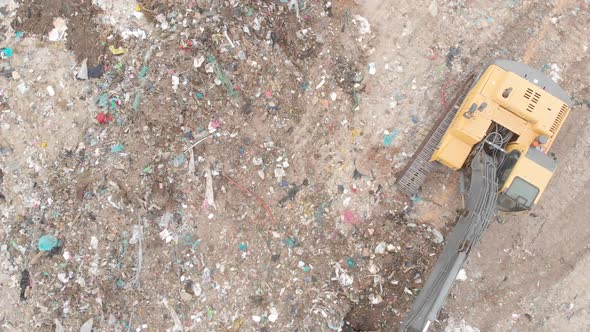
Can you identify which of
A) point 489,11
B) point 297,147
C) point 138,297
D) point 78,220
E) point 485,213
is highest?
point 489,11

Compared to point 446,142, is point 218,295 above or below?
below

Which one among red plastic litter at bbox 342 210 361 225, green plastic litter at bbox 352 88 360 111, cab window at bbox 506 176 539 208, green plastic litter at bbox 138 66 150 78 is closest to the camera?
cab window at bbox 506 176 539 208

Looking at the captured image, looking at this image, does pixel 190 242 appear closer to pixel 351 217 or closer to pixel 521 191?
pixel 351 217

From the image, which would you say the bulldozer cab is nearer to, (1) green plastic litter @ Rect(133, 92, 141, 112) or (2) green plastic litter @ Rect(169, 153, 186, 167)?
(2) green plastic litter @ Rect(169, 153, 186, 167)

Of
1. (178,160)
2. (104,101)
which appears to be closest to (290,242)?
(178,160)

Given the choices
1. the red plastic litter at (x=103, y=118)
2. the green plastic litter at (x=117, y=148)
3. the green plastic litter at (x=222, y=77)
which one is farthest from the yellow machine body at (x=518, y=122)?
the red plastic litter at (x=103, y=118)

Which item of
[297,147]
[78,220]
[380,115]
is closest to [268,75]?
[297,147]

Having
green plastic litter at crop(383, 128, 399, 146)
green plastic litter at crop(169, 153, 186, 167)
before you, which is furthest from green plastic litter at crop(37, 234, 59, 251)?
green plastic litter at crop(383, 128, 399, 146)

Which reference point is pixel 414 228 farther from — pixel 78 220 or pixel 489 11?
pixel 78 220
